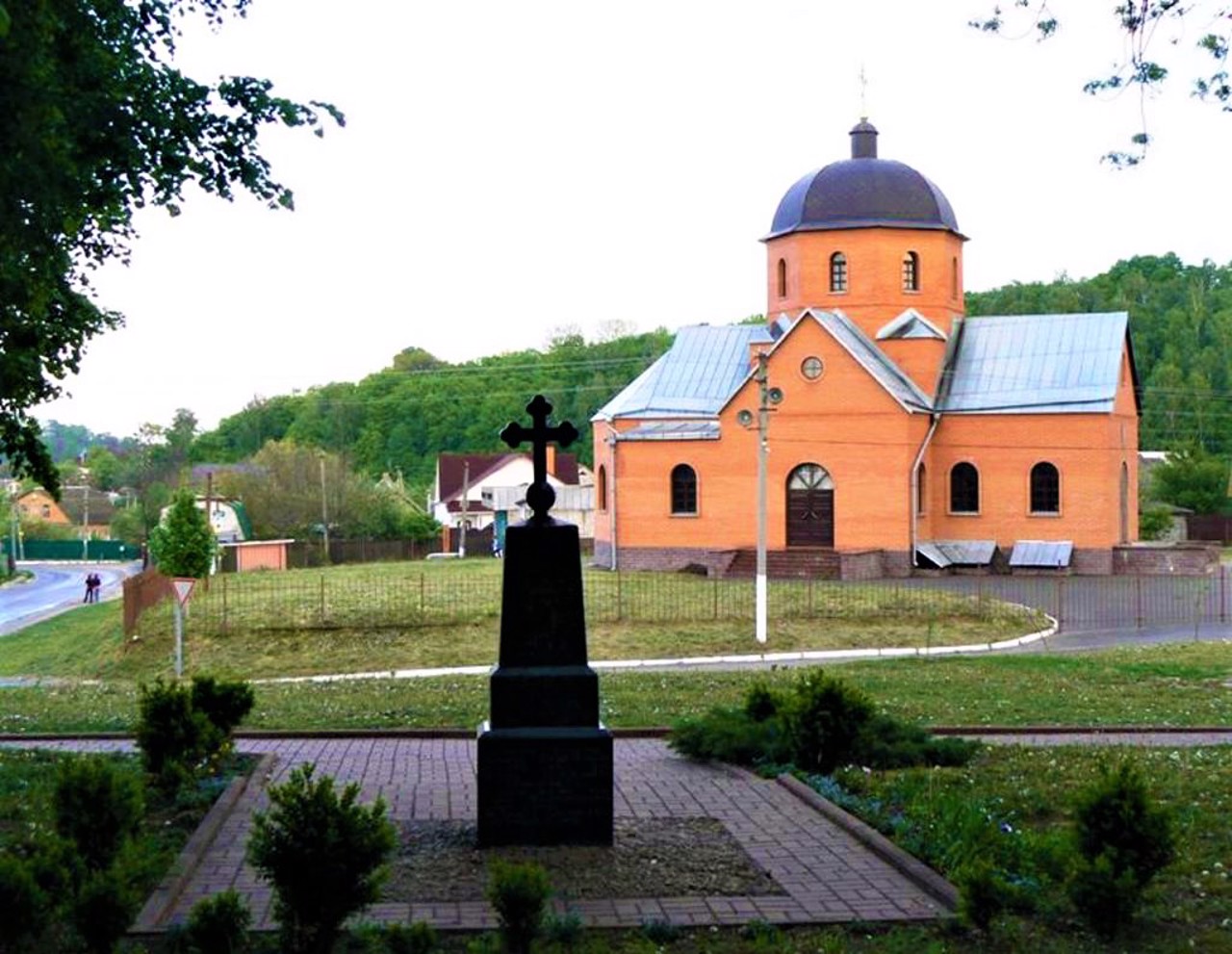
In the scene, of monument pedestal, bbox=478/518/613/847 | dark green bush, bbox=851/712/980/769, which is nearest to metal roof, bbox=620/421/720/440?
dark green bush, bbox=851/712/980/769

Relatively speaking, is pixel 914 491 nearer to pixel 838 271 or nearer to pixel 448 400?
pixel 838 271

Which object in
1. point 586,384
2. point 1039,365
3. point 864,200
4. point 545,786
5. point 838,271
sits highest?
point 864,200

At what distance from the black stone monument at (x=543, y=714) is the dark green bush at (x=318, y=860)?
2.03 meters

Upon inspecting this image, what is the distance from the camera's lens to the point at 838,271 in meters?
47.5

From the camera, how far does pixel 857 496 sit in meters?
43.9

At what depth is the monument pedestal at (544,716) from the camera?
30.7ft

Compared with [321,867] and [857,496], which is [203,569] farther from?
[321,867]

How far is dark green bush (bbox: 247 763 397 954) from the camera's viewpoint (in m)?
6.94

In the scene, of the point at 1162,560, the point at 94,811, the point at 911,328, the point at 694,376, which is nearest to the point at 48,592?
the point at 694,376

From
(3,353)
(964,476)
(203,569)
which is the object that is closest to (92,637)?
(203,569)

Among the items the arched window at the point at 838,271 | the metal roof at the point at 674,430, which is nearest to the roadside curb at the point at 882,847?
the metal roof at the point at 674,430

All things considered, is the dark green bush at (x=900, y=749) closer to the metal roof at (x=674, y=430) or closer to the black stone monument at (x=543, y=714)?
the black stone monument at (x=543, y=714)

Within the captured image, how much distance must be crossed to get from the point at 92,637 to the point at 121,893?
32055 millimetres

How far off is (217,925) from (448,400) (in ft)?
254
